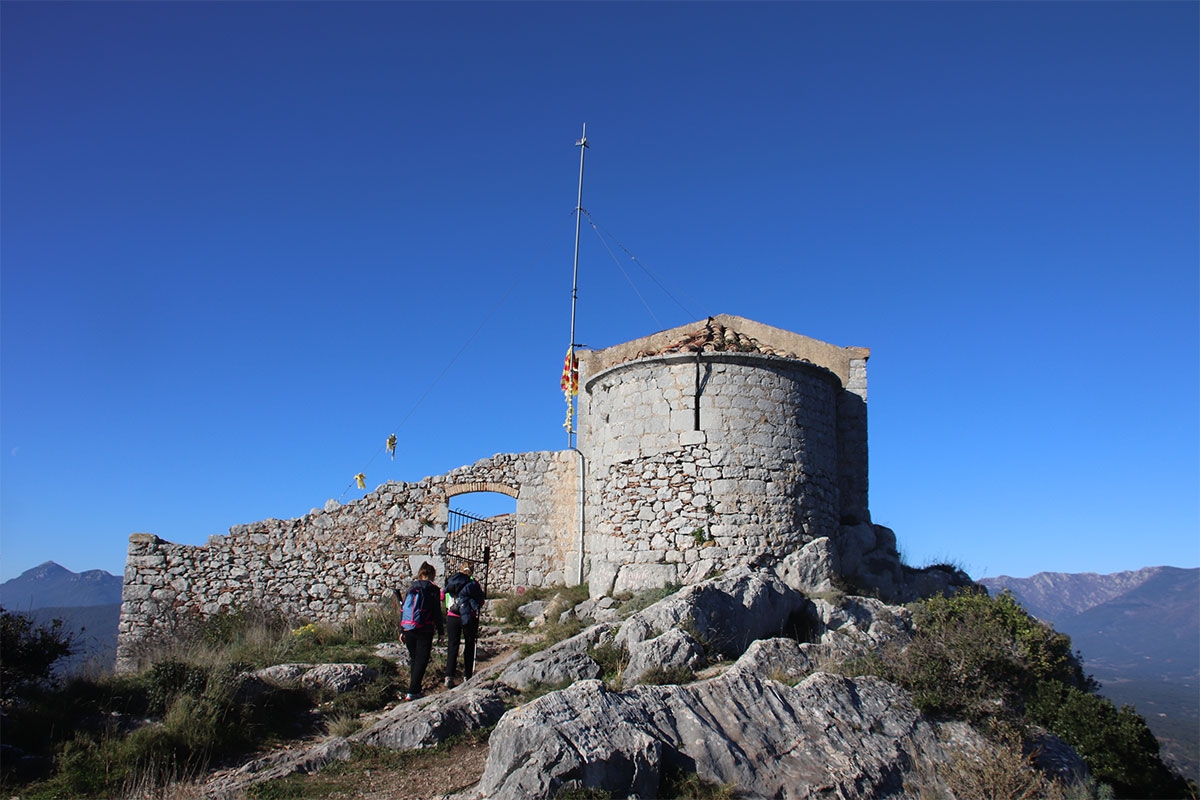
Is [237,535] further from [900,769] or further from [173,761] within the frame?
[900,769]

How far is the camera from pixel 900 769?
8.73 metres

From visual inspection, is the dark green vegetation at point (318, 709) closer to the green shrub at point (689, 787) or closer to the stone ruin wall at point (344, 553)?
the green shrub at point (689, 787)

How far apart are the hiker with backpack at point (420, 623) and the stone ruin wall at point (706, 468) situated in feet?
14.3

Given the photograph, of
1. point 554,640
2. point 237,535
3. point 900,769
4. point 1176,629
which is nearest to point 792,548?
point 554,640

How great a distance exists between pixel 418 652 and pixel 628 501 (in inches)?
210

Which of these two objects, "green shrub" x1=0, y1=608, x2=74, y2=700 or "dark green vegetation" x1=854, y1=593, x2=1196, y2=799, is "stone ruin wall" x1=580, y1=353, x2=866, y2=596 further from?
"green shrub" x1=0, y1=608, x2=74, y2=700

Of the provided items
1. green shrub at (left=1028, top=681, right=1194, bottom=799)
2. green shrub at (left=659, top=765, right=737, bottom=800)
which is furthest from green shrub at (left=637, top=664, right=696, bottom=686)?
green shrub at (left=1028, top=681, right=1194, bottom=799)

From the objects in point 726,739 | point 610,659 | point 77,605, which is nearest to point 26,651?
point 610,659

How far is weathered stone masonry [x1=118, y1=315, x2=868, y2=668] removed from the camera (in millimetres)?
14477

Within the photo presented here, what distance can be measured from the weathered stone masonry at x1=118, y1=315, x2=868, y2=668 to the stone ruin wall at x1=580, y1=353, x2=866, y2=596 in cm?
2

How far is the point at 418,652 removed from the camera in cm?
1055

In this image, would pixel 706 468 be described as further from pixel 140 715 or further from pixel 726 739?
pixel 140 715

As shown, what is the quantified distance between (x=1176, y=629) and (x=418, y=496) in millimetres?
158892

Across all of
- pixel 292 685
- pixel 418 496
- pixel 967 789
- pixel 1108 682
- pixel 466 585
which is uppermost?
pixel 418 496
